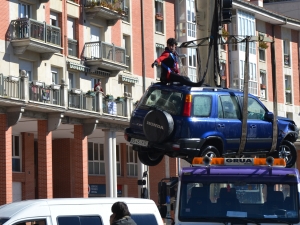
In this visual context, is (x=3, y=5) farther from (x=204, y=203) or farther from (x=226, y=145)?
(x=204, y=203)

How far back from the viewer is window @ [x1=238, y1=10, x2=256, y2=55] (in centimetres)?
6056

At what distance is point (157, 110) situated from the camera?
16.5 m

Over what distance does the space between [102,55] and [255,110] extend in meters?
28.3

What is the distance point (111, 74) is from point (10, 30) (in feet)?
29.6

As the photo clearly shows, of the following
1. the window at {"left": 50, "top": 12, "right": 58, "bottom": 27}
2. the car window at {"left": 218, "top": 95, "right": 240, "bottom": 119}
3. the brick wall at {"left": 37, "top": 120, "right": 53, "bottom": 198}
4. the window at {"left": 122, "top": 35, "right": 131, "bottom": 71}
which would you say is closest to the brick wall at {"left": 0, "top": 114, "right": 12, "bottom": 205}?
the brick wall at {"left": 37, "top": 120, "right": 53, "bottom": 198}

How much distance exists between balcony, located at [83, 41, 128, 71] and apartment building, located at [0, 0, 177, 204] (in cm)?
5

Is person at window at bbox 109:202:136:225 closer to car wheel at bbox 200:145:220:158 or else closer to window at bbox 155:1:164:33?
car wheel at bbox 200:145:220:158

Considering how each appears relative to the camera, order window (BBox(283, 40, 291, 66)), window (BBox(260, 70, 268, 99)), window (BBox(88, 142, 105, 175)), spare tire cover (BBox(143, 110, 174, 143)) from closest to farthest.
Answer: spare tire cover (BBox(143, 110, 174, 143)) < window (BBox(88, 142, 105, 175)) < window (BBox(260, 70, 268, 99)) < window (BBox(283, 40, 291, 66))

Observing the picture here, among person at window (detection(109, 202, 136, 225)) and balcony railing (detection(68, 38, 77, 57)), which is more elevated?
balcony railing (detection(68, 38, 77, 57))

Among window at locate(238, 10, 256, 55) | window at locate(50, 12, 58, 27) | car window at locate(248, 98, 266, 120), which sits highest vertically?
window at locate(238, 10, 256, 55)

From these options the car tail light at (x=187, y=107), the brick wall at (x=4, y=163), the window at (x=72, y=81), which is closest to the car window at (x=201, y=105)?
the car tail light at (x=187, y=107)

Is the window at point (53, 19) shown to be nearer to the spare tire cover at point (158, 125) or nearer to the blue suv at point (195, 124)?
the blue suv at point (195, 124)

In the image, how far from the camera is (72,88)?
4300 cm

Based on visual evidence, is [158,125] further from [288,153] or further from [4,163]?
[4,163]
